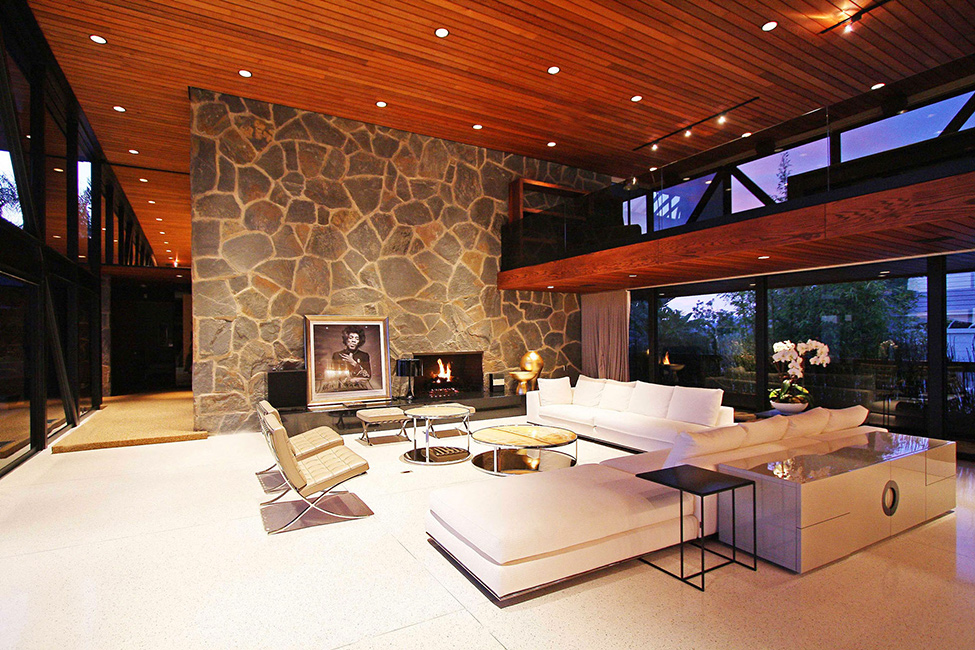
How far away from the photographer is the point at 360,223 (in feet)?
25.7

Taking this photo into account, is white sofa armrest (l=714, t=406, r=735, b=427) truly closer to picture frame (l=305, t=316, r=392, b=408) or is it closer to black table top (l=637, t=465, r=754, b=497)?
black table top (l=637, t=465, r=754, b=497)

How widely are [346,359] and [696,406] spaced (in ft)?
15.9

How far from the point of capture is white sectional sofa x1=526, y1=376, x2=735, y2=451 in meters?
5.61

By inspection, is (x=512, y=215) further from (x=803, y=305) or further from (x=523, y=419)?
(x=803, y=305)

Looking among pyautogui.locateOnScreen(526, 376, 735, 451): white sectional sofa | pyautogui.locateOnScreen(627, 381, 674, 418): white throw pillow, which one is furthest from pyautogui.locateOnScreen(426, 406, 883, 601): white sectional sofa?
pyautogui.locateOnScreen(627, 381, 674, 418): white throw pillow

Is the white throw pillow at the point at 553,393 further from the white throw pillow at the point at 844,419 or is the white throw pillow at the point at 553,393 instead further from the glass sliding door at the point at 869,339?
the white throw pillow at the point at 844,419

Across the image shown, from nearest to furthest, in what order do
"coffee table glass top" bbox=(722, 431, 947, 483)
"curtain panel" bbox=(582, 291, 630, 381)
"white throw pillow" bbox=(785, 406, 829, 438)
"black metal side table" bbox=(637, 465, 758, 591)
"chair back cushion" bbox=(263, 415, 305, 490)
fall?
"black metal side table" bbox=(637, 465, 758, 591) → "coffee table glass top" bbox=(722, 431, 947, 483) → "chair back cushion" bbox=(263, 415, 305, 490) → "white throw pillow" bbox=(785, 406, 829, 438) → "curtain panel" bbox=(582, 291, 630, 381)

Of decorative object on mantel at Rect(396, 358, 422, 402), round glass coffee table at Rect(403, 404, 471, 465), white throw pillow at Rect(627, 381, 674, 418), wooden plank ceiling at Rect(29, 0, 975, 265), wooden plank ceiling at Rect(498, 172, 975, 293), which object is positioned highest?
wooden plank ceiling at Rect(29, 0, 975, 265)

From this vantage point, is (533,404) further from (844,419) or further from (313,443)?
(844,419)

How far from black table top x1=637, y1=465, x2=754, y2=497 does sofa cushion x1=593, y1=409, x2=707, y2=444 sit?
2315 mm

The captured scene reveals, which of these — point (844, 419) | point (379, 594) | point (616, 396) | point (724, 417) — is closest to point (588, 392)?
point (616, 396)

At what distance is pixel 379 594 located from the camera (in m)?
2.74

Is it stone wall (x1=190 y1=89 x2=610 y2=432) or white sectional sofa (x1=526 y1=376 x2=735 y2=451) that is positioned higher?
stone wall (x1=190 y1=89 x2=610 y2=432)

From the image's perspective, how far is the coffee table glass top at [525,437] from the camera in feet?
15.6
